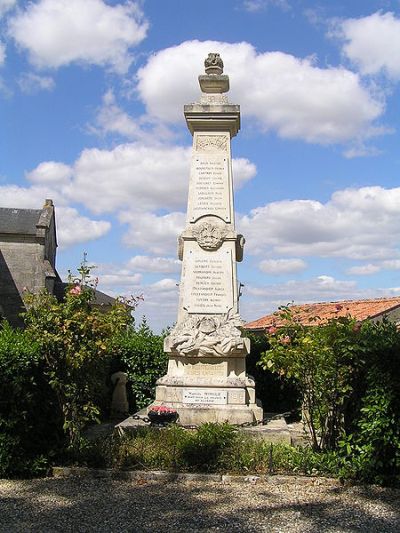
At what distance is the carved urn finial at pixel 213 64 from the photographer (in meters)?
9.91

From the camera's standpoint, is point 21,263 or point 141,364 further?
point 21,263

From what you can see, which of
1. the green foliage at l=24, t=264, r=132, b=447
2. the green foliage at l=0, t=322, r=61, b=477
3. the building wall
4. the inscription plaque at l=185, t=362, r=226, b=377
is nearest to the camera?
the green foliage at l=0, t=322, r=61, b=477

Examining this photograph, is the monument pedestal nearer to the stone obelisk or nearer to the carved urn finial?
the stone obelisk

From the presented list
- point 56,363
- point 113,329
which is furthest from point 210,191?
point 56,363

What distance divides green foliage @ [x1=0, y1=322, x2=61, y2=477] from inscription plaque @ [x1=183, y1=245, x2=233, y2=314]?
3.00 metres

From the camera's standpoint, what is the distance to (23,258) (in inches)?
1272

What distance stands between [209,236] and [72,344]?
3164mm

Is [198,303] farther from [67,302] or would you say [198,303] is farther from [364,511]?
[364,511]

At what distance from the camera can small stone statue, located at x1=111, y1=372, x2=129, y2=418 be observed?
11.5m

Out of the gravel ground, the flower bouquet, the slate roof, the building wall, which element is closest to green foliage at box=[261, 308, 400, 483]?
the gravel ground

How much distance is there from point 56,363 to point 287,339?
291cm

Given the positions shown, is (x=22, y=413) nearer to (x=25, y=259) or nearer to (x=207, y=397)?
(x=207, y=397)

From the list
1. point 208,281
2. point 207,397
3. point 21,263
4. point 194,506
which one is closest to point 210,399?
point 207,397

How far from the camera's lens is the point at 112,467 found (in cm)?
654
